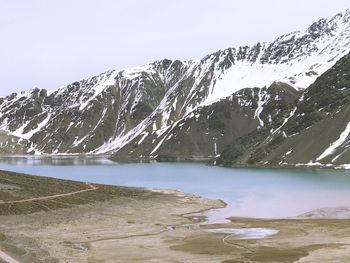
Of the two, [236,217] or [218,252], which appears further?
[236,217]

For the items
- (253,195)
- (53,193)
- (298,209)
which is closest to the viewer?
(298,209)

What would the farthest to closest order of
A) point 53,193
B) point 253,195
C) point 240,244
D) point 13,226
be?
point 253,195, point 53,193, point 13,226, point 240,244

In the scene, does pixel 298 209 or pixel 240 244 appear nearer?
pixel 240 244

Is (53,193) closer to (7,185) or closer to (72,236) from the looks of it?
(7,185)

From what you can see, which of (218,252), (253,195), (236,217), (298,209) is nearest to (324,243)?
(218,252)

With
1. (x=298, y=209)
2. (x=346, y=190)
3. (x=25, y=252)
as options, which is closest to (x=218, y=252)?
(x=25, y=252)

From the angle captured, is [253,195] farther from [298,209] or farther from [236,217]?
[236,217]
